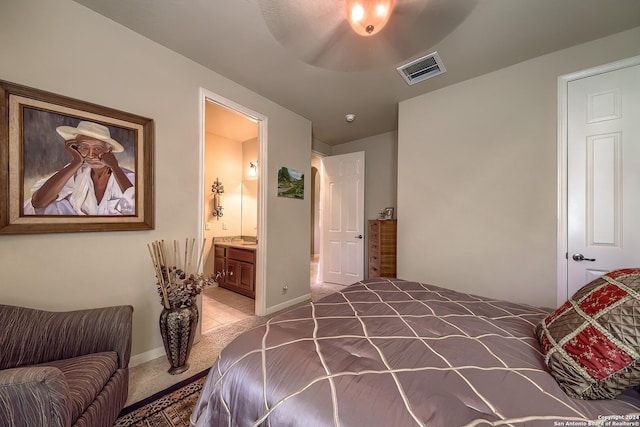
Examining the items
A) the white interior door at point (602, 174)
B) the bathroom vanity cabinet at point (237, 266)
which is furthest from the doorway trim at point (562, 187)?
the bathroom vanity cabinet at point (237, 266)

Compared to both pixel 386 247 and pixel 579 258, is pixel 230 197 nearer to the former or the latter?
pixel 386 247

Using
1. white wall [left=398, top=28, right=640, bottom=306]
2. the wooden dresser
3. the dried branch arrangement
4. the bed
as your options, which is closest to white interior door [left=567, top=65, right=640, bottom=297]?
white wall [left=398, top=28, right=640, bottom=306]

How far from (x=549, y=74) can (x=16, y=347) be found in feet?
13.6

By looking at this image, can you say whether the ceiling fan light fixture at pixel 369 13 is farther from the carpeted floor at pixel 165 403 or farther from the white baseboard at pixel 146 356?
the white baseboard at pixel 146 356

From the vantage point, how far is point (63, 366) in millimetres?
1181

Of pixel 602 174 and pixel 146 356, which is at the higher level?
pixel 602 174

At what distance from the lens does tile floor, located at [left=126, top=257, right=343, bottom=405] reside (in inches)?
65.7

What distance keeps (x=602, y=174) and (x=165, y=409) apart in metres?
3.60

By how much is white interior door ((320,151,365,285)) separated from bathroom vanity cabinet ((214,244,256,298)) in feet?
4.84

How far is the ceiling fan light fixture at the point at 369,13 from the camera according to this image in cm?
119

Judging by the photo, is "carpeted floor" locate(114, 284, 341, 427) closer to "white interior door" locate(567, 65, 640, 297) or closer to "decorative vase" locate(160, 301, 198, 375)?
"decorative vase" locate(160, 301, 198, 375)

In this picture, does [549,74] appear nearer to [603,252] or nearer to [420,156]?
[420,156]

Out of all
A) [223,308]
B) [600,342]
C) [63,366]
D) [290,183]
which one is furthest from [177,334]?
[600,342]

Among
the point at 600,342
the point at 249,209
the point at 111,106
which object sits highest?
the point at 111,106
